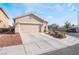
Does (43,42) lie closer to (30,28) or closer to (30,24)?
(30,28)

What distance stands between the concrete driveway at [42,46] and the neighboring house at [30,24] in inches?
20.2

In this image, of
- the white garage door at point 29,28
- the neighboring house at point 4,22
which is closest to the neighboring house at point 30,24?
the white garage door at point 29,28

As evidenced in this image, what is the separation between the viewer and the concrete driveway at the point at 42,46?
33.8 ft

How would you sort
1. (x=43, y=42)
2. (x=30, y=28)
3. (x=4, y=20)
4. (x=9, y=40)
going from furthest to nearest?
(x=30, y=28) → (x=43, y=42) → (x=4, y=20) → (x=9, y=40)

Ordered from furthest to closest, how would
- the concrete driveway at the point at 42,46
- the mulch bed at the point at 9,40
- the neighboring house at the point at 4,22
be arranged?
the neighboring house at the point at 4,22, the mulch bed at the point at 9,40, the concrete driveway at the point at 42,46

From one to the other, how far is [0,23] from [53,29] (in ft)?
14.8

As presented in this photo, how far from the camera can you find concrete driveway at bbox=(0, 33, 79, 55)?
405 inches

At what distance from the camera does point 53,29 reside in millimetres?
12641

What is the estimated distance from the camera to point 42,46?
11633 millimetres

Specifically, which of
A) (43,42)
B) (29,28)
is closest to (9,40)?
(29,28)

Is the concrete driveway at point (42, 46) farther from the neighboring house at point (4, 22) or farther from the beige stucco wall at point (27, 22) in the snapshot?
the neighboring house at point (4, 22)

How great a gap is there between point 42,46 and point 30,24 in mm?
3248

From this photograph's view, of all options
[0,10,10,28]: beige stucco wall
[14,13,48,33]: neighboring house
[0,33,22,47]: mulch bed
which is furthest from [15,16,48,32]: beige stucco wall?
[0,10,10,28]: beige stucco wall
